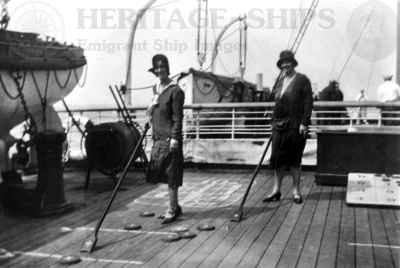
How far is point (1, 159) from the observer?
7594mm

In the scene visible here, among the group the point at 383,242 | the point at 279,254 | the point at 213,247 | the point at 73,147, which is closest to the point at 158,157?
the point at 213,247

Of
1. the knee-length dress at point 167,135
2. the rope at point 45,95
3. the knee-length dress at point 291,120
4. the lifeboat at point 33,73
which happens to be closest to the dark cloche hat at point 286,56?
the knee-length dress at point 291,120

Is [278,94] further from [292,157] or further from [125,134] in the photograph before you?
[125,134]

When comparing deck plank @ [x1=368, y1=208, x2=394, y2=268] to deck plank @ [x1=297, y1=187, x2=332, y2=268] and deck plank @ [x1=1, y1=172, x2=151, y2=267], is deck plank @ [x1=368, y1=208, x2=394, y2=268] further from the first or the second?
deck plank @ [x1=1, y1=172, x2=151, y2=267]

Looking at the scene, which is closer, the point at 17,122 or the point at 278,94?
the point at 278,94

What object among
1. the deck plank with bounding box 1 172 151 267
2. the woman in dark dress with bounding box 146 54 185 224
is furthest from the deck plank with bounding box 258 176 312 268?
the deck plank with bounding box 1 172 151 267

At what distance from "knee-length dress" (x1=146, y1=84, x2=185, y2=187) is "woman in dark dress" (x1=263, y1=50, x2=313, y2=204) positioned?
1.39 meters

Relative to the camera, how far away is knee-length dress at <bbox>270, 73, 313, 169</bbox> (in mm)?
5629

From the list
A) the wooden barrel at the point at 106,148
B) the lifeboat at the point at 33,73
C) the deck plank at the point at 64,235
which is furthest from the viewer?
the wooden barrel at the point at 106,148

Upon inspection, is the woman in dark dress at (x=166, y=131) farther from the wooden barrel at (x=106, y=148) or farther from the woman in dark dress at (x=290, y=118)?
the wooden barrel at (x=106, y=148)

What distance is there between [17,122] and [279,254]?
221 inches

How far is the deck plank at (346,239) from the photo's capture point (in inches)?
143

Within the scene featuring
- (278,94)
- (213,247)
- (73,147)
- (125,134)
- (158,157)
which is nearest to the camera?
(213,247)

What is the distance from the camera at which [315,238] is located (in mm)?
4281
